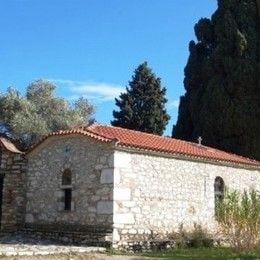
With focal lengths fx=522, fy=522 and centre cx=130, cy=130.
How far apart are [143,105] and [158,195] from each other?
17603 mm

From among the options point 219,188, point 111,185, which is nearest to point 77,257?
point 111,185

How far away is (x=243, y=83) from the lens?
2931 centimetres

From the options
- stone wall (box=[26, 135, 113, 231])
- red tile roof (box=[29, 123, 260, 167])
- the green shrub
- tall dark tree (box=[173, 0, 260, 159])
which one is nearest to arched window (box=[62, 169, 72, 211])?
stone wall (box=[26, 135, 113, 231])

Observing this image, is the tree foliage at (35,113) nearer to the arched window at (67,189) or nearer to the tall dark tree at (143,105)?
the tall dark tree at (143,105)

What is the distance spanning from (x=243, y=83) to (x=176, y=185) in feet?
40.2

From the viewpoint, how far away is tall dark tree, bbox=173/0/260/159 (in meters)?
28.8

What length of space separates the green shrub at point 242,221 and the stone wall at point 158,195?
229 cm

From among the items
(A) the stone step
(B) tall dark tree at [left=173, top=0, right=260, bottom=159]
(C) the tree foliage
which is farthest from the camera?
(C) the tree foliage

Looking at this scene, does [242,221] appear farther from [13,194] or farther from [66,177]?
[13,194]

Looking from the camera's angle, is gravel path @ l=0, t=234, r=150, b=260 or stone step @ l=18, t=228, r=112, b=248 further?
stone step @ l=18, t=228, r=112, b=248

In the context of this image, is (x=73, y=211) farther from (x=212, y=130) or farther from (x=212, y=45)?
(x=212, y=45)

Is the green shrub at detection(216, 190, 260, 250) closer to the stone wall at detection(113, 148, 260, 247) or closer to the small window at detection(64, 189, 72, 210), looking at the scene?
the stone wall at detection(113, 148, 260, 247)

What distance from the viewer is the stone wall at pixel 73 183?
17156mm

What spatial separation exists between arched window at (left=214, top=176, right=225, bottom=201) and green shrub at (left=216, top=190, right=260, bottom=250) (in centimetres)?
416
